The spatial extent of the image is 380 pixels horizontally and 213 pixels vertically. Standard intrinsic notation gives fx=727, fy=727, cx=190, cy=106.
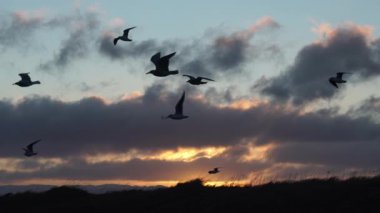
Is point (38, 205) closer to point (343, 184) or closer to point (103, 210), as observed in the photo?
point (103, 210)

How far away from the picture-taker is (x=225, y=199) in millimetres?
37719

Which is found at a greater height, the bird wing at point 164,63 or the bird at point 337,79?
the bird wing at point 164,63

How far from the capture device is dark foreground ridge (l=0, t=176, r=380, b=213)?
33.9m

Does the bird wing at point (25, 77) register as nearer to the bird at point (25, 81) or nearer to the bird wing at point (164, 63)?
the bird at point (25, 81)

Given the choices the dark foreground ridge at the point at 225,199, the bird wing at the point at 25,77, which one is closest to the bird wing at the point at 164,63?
the dark foreground ridge at the point at 225,199

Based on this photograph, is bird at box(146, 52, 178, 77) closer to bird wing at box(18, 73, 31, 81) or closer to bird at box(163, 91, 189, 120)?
bird at box(163, 91, 189, 120)

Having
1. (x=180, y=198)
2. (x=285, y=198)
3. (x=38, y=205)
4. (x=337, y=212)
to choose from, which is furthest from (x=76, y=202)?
(x=337, y=212)

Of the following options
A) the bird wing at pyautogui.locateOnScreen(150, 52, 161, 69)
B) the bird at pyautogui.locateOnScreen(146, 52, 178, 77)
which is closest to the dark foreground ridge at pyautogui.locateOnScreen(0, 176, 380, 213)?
the bird at pyautogui.locateOnScreen(146, 52, 178, 77)

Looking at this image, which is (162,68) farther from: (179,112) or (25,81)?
(25,81)

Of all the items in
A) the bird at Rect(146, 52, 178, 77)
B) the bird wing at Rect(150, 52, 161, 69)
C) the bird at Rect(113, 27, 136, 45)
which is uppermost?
the bird at Rect(113, 27, 136, 45)

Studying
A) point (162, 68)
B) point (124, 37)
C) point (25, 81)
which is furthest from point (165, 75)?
point (25, 81)

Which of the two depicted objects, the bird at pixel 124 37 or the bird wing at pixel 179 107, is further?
the bird at pixel 124 37

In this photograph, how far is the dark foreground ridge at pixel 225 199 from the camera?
3394 centimetres

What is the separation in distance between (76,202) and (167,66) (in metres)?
10.9
